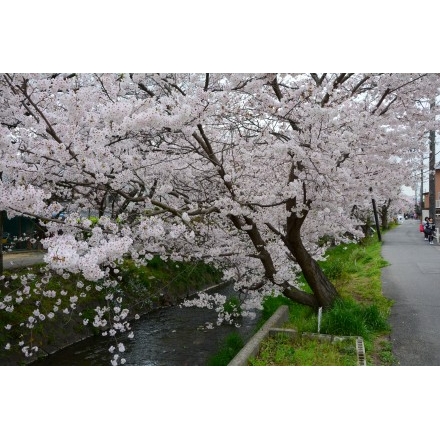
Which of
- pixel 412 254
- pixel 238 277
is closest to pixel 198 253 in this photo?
pixel 238 277

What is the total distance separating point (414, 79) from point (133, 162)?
3.27m

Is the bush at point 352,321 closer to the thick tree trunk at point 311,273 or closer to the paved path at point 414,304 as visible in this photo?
the paved path at point 414,304

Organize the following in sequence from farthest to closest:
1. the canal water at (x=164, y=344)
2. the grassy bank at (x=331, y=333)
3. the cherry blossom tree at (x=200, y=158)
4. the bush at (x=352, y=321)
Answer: the canal water at (x=164, y=344) < the bush at (x=352, y=321) < the grassy bank at (x=331, y=333) < the cherry blossom tree at (x=200, y=158)

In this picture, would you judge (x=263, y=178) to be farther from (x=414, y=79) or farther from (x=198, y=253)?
(x=414, y=79)

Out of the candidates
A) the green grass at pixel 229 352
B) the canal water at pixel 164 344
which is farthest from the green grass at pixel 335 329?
the canal water at pixel 164 344

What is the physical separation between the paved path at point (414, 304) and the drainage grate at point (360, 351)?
12.1 inches

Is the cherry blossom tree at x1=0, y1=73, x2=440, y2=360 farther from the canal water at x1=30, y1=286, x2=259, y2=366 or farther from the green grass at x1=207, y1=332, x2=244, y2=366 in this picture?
the canal water at x1=30, y1=286, x2=259, y2=366

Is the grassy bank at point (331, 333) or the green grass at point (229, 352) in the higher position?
the grassy bank at point (331, 333)

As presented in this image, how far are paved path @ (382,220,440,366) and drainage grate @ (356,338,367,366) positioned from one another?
0.31 m

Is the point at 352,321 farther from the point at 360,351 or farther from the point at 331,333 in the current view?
the point at 360,351

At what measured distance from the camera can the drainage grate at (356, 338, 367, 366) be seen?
408 centimetres

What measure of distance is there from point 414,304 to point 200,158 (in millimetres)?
3459

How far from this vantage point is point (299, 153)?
3.97 m

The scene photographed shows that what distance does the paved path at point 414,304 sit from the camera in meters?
4.28
